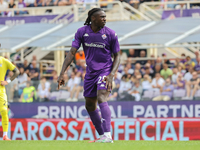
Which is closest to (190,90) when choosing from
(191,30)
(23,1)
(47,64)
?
(191,30)

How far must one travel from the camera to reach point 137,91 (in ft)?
49.3

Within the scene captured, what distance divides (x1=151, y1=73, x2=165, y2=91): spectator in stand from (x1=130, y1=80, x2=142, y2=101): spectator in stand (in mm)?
438

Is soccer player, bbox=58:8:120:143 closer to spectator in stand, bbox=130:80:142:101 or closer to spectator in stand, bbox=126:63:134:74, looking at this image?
spectator in stand, bbox=130:80:142:101

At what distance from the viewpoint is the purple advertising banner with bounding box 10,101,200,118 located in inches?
586

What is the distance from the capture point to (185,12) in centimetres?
1936

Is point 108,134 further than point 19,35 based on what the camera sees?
No

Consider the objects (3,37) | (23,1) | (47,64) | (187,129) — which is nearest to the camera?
(187,129)

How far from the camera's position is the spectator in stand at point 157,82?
14852mm

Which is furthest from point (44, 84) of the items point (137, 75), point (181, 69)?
point (181, 69)

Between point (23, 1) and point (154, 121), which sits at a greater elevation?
point (23, 1)

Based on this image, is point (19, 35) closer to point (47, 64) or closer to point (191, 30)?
point (47, 64)

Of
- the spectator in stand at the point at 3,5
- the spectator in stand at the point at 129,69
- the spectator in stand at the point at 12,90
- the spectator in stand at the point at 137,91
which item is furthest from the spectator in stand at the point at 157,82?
the spectator in stand at the point at 3,5

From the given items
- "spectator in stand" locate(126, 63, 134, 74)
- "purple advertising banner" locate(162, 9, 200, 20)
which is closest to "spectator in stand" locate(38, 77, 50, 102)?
"spectator in stand" locate(126, 63, 134, 74)

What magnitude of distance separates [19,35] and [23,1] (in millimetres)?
5386
